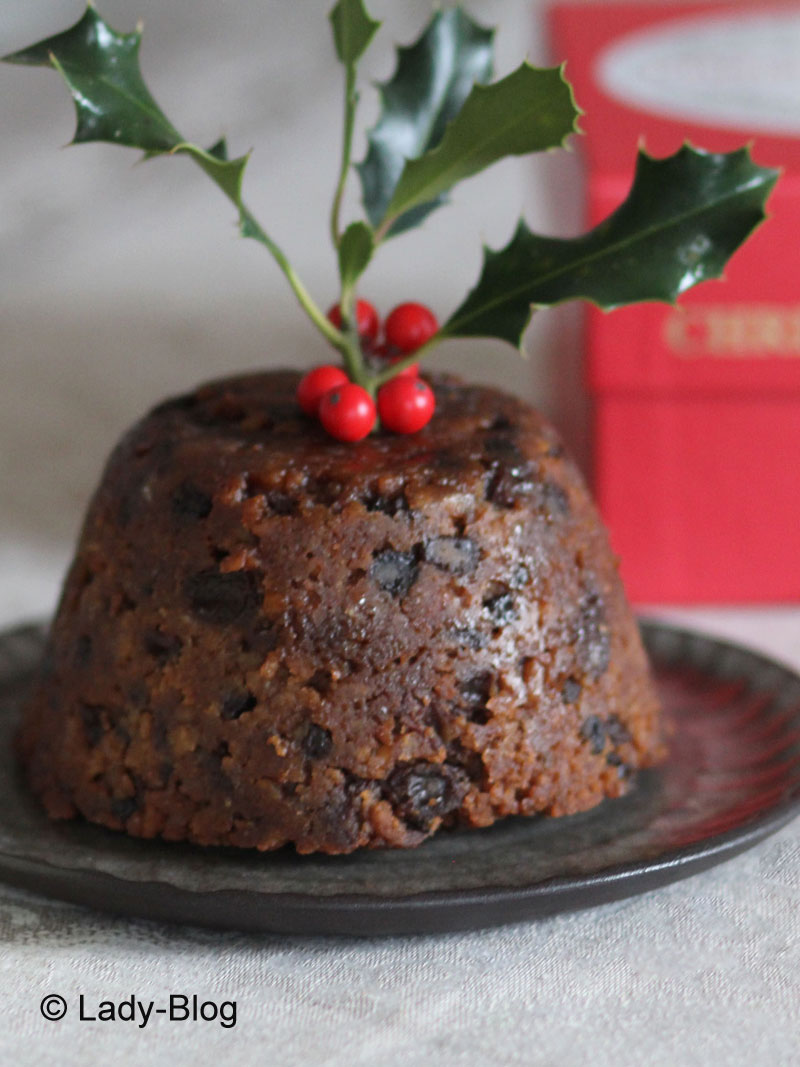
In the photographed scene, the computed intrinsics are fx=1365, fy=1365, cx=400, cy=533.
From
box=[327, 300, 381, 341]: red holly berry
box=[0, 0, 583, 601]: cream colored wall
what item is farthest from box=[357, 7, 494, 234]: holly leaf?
box=[0, 0, 583, 601]: cream colored wall

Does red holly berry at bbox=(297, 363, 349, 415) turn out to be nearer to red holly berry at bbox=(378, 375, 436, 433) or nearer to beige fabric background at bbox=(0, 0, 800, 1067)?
red holly berry at bbox=(378, 375, 436, 433)

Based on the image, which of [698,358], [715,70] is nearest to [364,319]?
[698,358]

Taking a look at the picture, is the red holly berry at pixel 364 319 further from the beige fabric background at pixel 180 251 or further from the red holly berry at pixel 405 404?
the beige fabric background at pixel 180 251

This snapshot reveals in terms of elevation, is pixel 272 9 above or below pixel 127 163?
above

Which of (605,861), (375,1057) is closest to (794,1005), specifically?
(605,861)

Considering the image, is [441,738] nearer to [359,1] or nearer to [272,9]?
[359,1]

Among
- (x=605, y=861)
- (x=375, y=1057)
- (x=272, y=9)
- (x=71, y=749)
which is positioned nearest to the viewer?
(x=375, y=1057)
